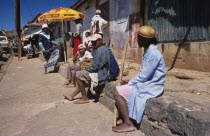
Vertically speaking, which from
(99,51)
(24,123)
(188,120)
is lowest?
(24,123)

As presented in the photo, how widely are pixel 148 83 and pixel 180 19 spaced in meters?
3.24

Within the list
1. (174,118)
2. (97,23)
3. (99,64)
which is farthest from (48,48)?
(174,118)

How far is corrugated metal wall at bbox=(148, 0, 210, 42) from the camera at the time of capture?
491cm

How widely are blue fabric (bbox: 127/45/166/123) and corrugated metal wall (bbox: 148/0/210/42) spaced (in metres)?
2.51

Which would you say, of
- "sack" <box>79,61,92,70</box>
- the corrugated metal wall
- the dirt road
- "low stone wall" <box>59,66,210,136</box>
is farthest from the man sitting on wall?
the corrugated metal wall

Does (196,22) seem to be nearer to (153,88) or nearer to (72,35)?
(153,88)

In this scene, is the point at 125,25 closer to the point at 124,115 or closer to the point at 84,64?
the point at 84,64

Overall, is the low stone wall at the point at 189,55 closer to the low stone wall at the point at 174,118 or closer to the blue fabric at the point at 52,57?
the low stone wall at the point at 174,118

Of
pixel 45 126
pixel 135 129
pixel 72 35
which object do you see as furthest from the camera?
pixel 72 35

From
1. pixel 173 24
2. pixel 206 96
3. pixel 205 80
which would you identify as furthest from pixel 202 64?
pixel 206 96

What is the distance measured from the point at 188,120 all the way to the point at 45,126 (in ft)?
7.23

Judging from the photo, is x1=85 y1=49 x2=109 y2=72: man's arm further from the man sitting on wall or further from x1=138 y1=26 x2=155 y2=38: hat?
x1=138 y1=26 x2=155 y2=38: hat

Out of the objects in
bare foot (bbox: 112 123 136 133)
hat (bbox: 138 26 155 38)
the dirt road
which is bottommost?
the dirt road

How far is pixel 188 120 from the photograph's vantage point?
2275mm
